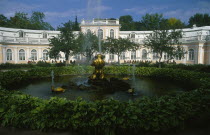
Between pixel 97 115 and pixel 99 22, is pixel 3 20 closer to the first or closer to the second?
pixel 99 22

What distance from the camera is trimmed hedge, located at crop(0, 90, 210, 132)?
3918 mm

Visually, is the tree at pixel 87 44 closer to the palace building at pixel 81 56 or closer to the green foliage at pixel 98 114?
the palace building at pixel 81 56

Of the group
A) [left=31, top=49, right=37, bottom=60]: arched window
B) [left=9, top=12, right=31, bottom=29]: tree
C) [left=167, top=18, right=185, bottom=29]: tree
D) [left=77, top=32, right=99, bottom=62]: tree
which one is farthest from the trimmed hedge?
[left=9, top=12, right=31, bottom=29]: tree

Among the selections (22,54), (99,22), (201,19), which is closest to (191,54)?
(99,22)

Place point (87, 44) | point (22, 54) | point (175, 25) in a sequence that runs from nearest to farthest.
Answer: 1. point (175, 25)
2. point (87, 44)
3. point (22, 54)

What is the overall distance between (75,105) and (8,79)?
930 cm

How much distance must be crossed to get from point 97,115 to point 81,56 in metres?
35.8

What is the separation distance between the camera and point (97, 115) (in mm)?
4016

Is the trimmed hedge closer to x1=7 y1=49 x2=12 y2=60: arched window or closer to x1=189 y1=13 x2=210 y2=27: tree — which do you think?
x1=7 y1=49 x2=12 y2=60: arched window

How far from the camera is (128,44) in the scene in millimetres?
29766

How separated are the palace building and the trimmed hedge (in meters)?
28.3

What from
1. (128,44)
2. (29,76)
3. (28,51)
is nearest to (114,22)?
(128,44)

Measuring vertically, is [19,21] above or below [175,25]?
above

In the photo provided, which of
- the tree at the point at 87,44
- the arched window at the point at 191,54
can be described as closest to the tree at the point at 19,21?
the tree at the point at 87,44
